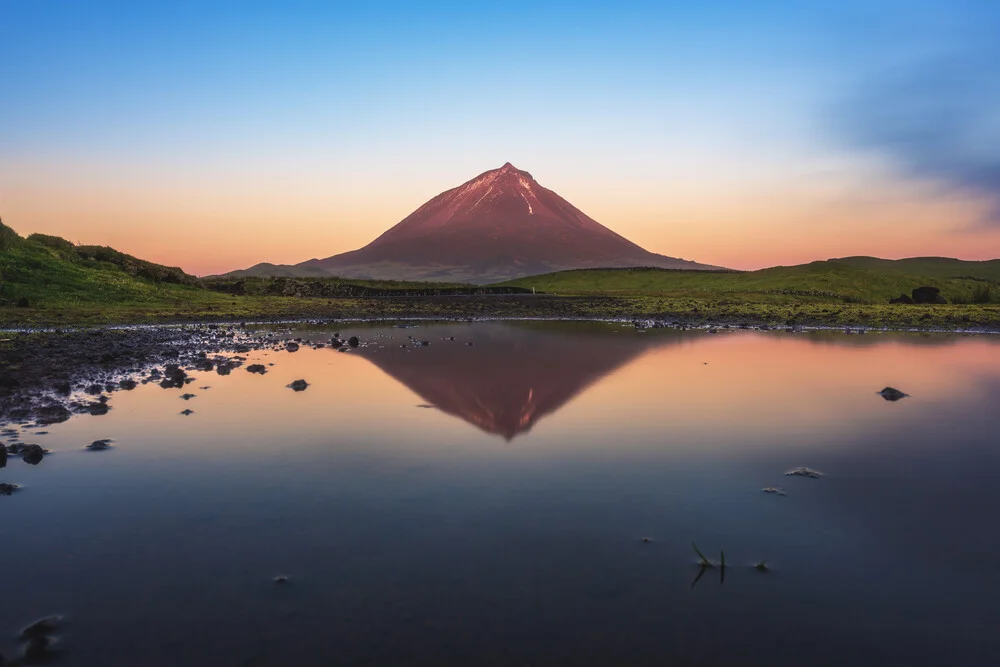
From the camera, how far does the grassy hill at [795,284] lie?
3049 inches

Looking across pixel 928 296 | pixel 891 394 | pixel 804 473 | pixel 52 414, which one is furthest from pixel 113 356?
pixel 928 296

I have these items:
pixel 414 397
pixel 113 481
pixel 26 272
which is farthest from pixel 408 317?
pixel 113 481

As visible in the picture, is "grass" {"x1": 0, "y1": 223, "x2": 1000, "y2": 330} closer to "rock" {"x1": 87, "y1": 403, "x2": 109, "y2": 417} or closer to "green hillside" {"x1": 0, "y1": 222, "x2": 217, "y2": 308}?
"green hillside" {"x1": 0, "y1": 222, "x2": 217, "y2": 308}

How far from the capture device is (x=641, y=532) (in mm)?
8758

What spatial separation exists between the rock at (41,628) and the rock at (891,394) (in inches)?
831

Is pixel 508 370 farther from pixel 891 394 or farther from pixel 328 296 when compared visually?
pixel 328 296

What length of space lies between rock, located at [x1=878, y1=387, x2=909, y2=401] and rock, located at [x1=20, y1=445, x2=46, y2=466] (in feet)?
72.8

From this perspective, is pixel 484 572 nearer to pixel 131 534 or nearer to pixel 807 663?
pixel 807 663

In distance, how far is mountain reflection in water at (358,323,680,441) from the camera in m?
17.9

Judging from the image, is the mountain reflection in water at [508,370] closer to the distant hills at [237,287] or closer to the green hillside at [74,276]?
the distant hills at [237,287]

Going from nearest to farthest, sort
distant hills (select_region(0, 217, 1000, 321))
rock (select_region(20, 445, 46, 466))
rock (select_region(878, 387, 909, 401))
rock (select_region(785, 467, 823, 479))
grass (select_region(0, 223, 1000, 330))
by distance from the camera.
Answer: rock (select_region(785, 467, 823, 479)) → rock (select_region(20, 445, 46, 466)) → rock (select_region(878, 387, 909, 401)) → grass (select_region(0, 223, 1000, 330)) → distant hills (select_region(0, 217, 1000, 321))

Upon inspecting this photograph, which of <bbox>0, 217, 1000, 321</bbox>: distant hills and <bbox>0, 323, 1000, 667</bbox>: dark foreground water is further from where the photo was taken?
<bbox>0, 217, 1000, 321</bbox>: distant hills

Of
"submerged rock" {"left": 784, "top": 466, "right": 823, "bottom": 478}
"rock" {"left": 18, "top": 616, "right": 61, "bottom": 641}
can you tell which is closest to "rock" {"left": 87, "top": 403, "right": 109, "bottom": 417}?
"rock" {"left": 18, "top": 616, "right": 61, "bottom": 641}

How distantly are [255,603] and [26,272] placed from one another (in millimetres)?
57283
